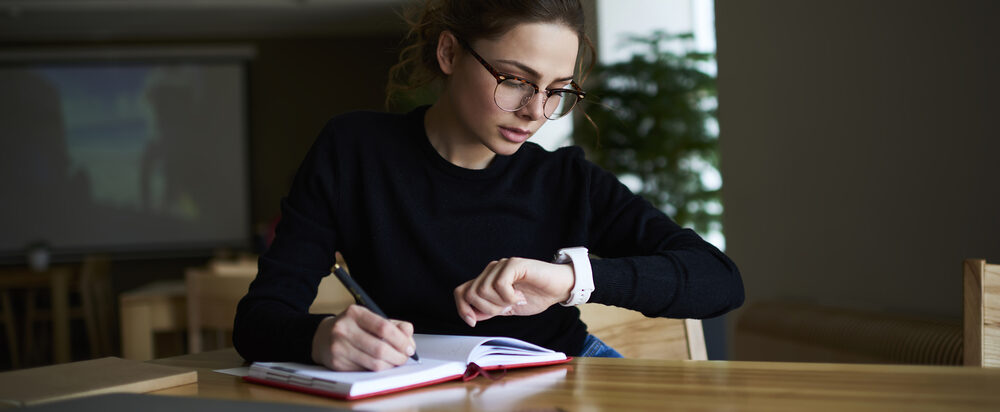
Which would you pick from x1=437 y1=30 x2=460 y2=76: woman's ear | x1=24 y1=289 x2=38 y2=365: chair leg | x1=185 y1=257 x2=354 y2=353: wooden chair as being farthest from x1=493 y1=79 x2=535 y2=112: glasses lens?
x1=24 y1=289 x2=38 y2=365: chair leg

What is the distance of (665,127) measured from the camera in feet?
12.5

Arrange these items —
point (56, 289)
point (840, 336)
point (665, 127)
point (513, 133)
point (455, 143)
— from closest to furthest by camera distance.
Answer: point (513, 133) < point (455, 143) < point (840, 336) < point (665, 127) < point (56, 289)

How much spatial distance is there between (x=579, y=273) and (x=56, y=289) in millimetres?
5975

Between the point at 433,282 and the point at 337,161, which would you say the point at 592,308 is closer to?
the point at 433,282

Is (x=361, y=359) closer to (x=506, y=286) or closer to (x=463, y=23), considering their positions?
(x=506, y=286)

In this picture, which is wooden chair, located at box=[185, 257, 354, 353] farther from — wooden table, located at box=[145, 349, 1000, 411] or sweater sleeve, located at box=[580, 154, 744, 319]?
wooden table, located at box=[145, 349, 1000, 411]

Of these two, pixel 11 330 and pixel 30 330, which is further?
pixel 30 330

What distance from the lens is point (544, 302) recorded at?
0.98 metres

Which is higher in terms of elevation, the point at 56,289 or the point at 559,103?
the point at 559,103

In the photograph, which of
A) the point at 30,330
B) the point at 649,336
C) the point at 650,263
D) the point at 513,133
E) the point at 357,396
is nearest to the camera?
the point at 357,396

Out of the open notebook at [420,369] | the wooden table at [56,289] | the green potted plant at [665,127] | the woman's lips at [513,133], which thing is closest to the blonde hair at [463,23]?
the woman's lips at [513,133]

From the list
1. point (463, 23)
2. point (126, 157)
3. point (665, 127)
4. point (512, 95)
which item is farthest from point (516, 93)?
point (126, 157)

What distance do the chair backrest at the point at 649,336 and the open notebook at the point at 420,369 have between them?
476 mm

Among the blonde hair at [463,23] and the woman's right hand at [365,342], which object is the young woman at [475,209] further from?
the woman's right hand at [365,342]
